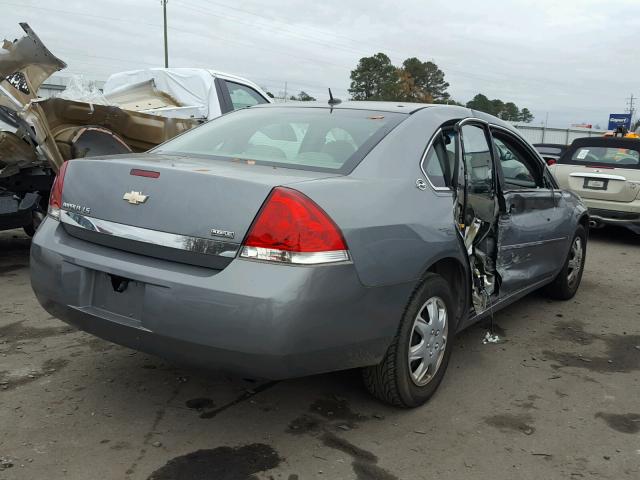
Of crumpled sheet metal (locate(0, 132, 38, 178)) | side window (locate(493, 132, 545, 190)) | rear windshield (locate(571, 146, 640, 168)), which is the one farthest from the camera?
rear windshield (locate(571, 146, 640, 168))

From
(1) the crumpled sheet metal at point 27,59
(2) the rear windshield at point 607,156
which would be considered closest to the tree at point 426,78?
(2) the rear windshield at point 607,156

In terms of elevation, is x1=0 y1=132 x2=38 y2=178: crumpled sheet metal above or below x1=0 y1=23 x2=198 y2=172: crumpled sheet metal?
below

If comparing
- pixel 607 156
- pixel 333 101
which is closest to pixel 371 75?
pixel 607 156

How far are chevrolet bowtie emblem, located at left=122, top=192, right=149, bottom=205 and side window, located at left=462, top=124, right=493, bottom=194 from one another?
1.94 metres

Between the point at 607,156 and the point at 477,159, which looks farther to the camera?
the point at 607,156

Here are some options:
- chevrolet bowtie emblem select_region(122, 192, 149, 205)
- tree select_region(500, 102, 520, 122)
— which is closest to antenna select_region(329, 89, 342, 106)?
chevrolet bowtie emblem select_region(122, 192, 149, 205)

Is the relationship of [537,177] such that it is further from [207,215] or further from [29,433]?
[29,433]

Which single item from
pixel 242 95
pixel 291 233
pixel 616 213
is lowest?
pixel 616 213

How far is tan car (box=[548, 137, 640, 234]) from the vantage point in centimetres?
884

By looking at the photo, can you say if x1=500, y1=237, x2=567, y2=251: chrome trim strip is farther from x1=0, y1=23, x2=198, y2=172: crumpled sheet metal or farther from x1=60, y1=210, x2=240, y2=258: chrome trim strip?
x1=0, y1=23, x2=198, y2=172: crumpled sheet metal

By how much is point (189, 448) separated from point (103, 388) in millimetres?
846

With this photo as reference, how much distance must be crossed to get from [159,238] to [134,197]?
258 mm

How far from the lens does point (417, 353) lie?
3.22 m

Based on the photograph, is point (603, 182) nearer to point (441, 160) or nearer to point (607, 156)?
point (607, 156)
